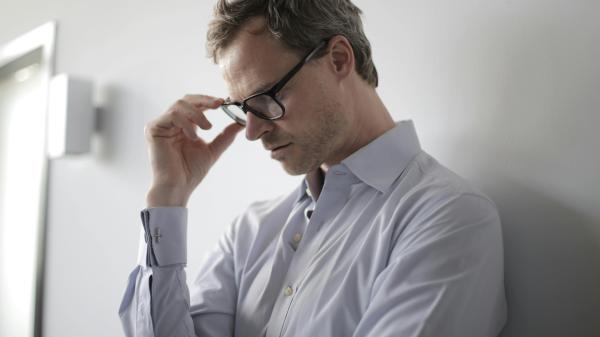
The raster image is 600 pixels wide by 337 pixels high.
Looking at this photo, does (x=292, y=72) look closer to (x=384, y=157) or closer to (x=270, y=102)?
(x=270, y=102)

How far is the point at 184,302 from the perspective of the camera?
1.20 metres

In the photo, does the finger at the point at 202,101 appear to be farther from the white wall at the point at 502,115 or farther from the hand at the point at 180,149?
the white wall at the point at 502,115

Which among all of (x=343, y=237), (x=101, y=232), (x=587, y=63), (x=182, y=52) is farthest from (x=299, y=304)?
(x=101, y=232)

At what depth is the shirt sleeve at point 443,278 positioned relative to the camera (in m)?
0.85

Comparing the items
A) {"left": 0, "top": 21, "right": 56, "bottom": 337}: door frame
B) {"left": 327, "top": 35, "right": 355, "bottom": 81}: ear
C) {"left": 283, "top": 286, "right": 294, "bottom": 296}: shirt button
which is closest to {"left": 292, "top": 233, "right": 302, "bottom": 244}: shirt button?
{"left": 283, "top": 286, "right": 294, "bottom": 296}: shirt button

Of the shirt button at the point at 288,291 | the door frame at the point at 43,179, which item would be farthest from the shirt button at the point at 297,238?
the door frame at the point at 43,179

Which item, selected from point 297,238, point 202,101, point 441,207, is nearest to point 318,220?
point 297,238

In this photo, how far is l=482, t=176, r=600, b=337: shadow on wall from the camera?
3.09 ft

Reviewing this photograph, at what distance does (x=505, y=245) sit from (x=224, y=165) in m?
0.91

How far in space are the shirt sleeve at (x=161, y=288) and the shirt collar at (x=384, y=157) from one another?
1.39 ft

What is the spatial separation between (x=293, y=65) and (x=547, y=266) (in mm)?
574

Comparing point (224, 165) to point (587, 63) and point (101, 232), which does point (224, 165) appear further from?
point (587, 63)

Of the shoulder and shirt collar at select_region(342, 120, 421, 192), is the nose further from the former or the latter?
the shoulder

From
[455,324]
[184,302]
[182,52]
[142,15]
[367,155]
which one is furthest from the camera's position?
[142,15]
